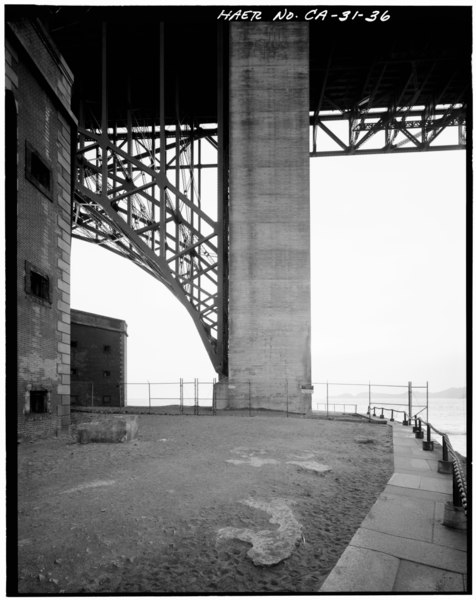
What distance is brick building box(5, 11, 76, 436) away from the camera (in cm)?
891

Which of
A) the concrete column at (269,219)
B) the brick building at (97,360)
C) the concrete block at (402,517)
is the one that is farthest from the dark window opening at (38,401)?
the brick building at (97,360)

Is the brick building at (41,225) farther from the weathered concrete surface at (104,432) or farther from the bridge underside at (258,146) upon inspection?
the bridge underside at (258,146)

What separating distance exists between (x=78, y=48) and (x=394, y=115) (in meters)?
17.6

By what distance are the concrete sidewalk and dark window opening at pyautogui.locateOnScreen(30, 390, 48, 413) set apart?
834 centimetres

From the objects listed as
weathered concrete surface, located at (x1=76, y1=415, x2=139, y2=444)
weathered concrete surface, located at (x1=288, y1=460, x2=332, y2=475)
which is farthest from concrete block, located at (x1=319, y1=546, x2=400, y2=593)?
weathered concrete surface, located at (x1=76, y1=415, x2=139, y2=444)

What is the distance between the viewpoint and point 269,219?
16.9 metres

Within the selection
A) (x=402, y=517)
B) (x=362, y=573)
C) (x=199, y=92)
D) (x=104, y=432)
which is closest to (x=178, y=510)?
(x=362, y=573)

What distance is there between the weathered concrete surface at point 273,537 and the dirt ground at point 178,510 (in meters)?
0.07

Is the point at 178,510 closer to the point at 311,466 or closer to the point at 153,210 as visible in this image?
the point at 311,466

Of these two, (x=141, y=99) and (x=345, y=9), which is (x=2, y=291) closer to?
(x=345, y=9)

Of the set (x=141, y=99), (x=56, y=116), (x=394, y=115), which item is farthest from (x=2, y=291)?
(x=394, y=115)

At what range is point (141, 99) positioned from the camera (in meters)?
21.5

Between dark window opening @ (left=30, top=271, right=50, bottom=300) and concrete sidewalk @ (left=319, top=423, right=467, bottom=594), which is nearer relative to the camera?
concrete sidewalk @ (left=319, top=423, right=467, bottom=594)

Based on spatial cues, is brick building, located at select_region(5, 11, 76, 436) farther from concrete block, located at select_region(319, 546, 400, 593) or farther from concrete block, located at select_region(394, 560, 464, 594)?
concrete block, located at select_region(394, 560, 464, 594)
